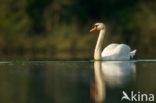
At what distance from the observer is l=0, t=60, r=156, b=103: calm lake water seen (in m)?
18.0

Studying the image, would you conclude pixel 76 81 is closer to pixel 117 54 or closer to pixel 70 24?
pixel 117 54

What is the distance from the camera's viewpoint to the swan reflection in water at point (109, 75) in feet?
61.9

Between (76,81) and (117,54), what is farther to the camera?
(117,54)

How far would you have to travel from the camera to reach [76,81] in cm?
2034

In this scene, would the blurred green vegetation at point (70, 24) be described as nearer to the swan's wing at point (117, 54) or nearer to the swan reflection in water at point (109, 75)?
the swan's wing at point (117, 54)

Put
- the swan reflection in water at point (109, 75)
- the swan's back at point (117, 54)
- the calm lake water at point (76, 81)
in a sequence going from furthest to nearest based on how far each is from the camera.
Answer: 1. the swan's back at point (117, 54)
2. the swan reflection in water at point (109, 75)
3. the calm lake water at point (76, 81)

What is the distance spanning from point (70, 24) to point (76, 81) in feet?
49.3

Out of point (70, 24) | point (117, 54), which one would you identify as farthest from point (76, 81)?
point (70, 24)

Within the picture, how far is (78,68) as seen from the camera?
2322 centimetres

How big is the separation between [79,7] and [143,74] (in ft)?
49.5

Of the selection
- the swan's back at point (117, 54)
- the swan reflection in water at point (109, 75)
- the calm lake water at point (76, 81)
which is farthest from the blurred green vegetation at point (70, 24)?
the calm lake water at point (76, 81)

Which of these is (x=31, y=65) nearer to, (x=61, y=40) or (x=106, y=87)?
(x=106, y=87)

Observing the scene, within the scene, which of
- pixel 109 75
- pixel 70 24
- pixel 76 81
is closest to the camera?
pixel 76 81

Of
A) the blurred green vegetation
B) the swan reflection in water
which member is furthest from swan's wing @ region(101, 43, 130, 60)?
the blurred green vegetation
